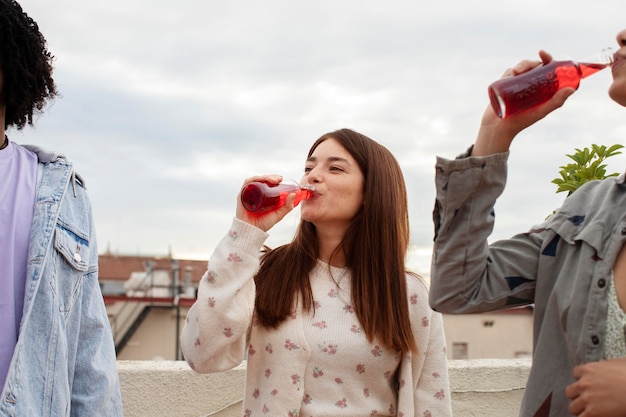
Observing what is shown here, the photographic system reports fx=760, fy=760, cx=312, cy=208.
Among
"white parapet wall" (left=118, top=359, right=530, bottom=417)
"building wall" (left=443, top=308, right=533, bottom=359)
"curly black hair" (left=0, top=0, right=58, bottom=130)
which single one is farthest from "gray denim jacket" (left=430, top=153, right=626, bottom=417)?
"building wall" (left=443, top=308, right=533, bottom=359)

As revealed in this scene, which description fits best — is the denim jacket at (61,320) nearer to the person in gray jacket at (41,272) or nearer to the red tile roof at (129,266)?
the person in gray jacket at (41,272)

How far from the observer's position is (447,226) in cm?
169

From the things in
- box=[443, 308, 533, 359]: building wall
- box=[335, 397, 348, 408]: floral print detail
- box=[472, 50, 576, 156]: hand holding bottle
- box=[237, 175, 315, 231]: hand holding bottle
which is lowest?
box=[443, 308, 533, 359]: building wall

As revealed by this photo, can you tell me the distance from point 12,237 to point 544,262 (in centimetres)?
137

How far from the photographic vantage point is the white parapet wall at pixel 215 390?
11.0 feet

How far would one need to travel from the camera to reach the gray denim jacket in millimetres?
1578

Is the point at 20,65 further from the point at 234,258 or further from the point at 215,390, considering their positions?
the point at 215,390

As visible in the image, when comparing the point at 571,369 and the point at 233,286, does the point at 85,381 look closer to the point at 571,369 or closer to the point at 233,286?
the point at 233,286

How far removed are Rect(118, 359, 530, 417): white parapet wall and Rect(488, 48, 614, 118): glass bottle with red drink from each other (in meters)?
2.22

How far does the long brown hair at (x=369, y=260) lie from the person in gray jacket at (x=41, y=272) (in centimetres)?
67

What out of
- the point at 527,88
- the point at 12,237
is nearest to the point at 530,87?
the point at 527,88

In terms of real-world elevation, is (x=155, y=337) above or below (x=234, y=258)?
below

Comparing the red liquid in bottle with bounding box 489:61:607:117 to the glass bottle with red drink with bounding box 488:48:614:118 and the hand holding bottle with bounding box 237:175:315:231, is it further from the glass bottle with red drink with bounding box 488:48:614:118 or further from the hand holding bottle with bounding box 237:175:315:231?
the hand holding bottle with bounding box 237:175:315:231

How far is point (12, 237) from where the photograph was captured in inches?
80.4
